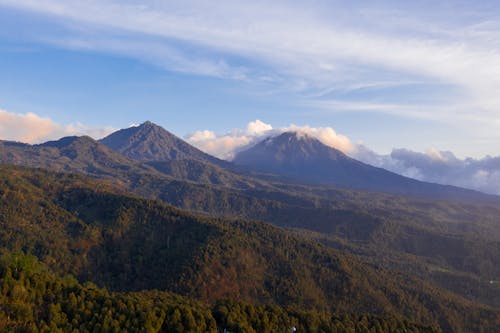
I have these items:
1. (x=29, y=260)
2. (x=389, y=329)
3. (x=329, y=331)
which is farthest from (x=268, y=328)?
(x=29, y=260)

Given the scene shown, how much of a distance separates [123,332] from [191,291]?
107 meters

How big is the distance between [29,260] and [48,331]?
150ft

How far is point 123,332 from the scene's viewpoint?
8050 cm

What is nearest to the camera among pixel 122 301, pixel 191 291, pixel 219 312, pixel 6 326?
pixel 6 326

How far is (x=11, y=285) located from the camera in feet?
287

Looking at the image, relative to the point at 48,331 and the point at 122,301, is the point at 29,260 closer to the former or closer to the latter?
Result: the point at 122,301

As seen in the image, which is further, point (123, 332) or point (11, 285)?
point (11, 285)

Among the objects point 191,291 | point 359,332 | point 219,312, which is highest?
point 219,312

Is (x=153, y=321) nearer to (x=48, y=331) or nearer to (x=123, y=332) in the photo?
(x=123, y=332)

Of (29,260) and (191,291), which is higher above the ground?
(29,260)

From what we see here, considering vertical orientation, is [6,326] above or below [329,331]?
above

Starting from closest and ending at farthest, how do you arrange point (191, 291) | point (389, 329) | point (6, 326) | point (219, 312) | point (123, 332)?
point (6, 326) < point (123, 332) < point (219, 312) < point (389, 329) < point (191, 291)

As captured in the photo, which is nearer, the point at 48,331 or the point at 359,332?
the point at 48,331

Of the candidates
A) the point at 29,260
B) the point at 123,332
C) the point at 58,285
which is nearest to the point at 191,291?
the point at 29,260
